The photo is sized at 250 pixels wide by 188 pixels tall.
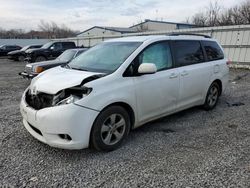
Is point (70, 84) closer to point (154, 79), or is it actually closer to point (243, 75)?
point (154, 79)

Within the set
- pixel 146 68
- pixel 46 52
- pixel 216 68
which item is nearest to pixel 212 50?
pixel 216 68

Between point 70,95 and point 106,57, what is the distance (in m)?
1.16

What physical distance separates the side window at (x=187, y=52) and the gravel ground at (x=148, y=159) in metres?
1.19

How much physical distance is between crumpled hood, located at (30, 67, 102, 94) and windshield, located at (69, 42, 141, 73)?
10.6 inches

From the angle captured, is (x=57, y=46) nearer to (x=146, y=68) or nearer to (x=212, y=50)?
(x=212, y=50)

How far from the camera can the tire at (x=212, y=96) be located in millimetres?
5383

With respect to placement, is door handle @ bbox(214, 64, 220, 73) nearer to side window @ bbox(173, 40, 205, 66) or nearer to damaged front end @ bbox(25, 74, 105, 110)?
side window @ bbox(173, 40, 205, 66)

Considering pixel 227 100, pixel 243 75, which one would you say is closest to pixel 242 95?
pixel 227 100

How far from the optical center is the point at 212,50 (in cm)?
543

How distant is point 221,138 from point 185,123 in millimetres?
820

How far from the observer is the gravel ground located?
282cm

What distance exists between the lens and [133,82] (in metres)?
3.63

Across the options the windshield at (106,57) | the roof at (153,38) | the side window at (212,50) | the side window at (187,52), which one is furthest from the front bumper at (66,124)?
the side window at (212,50)

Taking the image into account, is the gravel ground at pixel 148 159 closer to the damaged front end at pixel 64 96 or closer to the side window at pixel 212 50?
the damaged front end at pixel 64 96
